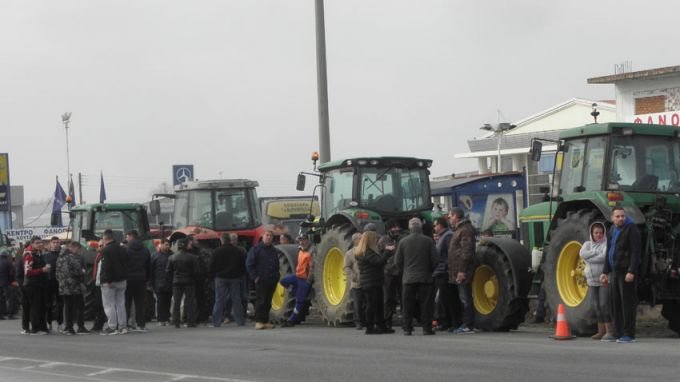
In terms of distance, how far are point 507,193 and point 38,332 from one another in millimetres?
17851

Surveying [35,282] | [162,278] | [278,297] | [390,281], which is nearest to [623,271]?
[390,281]

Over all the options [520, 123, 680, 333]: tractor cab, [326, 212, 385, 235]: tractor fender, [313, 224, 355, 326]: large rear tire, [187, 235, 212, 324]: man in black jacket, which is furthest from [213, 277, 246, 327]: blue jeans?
[520, 123, 680, 333]: tractor cab

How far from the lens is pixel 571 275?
59.2 feet

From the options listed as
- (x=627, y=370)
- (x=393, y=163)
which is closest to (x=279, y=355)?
(x=627, y=370)

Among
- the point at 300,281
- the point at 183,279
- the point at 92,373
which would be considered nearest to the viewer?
the point at 92,373

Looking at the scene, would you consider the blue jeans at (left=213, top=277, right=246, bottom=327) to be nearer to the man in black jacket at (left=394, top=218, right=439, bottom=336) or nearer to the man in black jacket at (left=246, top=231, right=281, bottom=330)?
the man in black jacket at (left=246, top=231, right=281, bottom=330)

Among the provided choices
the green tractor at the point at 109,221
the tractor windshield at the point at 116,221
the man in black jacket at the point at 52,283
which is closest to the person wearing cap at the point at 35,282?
the man in black jacket at the point at 52,283

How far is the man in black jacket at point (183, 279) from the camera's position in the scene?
23.6 meters

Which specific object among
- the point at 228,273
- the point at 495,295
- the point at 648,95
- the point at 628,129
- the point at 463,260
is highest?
the point at 648,95

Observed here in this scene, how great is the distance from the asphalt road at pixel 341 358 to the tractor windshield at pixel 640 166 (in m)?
2.15

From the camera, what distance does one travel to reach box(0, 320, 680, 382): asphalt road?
1318 cm

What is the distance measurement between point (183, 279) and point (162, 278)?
109 centimetres

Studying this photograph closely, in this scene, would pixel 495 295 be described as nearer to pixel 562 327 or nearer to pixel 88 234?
pixel 562 327

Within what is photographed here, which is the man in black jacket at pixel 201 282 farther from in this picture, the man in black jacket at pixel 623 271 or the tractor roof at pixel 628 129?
the man in black jacket at pixel 623 271
